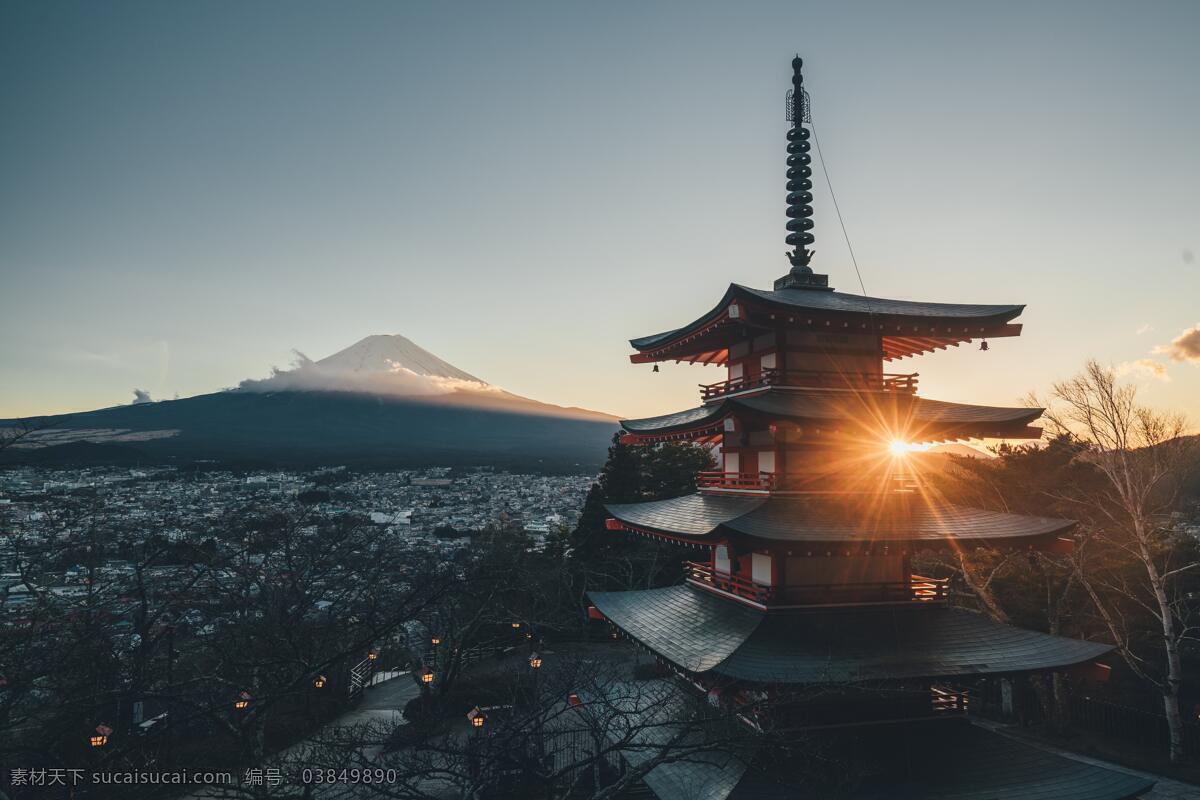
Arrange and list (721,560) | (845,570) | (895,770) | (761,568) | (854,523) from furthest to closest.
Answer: (721,560), (761,568), (845,570), (854,523), (895,770)

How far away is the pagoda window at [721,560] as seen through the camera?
13250 millimetres

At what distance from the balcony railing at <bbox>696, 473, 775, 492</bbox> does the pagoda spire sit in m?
4.45

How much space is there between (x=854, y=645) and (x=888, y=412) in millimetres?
4373

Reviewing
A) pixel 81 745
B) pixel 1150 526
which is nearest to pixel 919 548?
pixel 1150 526

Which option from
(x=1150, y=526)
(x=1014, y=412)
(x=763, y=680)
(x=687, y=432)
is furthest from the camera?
(x=1150, y=526)

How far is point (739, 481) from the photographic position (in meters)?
12.8

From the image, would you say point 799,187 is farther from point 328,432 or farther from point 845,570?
point 328,432

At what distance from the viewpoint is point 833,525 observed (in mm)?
10844

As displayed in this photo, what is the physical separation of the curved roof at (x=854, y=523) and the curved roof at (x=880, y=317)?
10.8ft

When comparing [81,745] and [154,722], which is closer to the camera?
[81,745]

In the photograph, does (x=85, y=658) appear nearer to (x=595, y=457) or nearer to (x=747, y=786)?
(x=747, y=786)

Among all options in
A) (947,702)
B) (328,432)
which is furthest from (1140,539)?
(328,432)

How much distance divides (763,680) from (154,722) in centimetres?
1992

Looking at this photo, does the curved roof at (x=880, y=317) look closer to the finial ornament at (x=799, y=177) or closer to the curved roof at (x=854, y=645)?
the finial ornament at (x=799, y=177)
